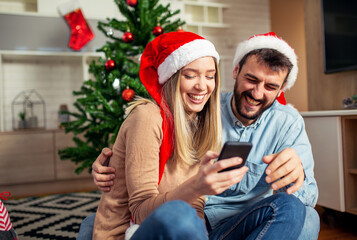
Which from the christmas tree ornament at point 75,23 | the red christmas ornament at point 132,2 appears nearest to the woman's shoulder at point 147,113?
the red christmas ornament at point 132,2

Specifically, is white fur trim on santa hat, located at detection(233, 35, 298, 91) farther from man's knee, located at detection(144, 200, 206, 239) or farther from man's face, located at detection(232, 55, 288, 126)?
man's knee, located at detection(144, 200, 206, 239)

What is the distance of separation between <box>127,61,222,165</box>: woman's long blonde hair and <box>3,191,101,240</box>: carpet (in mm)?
1208

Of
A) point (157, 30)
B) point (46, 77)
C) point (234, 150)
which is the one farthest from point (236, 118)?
point (46, 77)

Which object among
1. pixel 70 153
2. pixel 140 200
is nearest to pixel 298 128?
pixel 140 200

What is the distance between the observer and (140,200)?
95 centimetres

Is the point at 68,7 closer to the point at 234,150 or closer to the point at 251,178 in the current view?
the point at 251,178

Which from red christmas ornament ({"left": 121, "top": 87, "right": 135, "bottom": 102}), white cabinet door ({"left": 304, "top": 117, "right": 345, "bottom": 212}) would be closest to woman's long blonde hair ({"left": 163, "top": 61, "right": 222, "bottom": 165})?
red christmas ornament ({"left": 121, "top": 87, "right": 135, "bottom": 102})

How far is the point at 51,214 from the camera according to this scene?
255 cm

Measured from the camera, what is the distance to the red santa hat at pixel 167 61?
3.49 feet

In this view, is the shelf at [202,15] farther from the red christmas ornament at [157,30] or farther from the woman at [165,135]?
the woman at [165,135]

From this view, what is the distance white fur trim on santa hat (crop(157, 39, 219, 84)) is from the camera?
111 centimetres

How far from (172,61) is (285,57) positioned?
0.54 metres

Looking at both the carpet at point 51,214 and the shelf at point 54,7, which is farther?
the shelf at point 54,7

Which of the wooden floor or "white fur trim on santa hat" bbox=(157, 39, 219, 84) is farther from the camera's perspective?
the wooden floor
